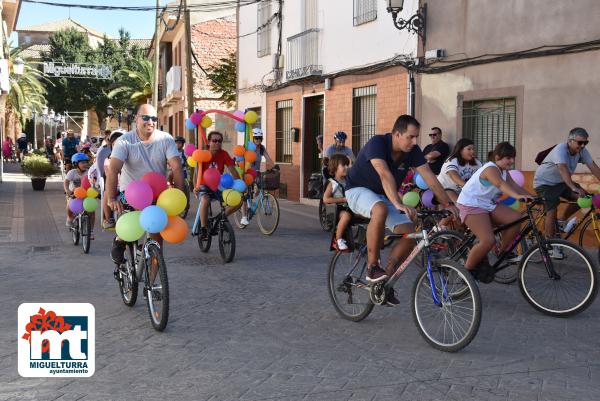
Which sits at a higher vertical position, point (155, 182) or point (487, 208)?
point (155, 182)

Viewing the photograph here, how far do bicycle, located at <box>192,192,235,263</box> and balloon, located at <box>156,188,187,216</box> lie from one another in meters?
3.26

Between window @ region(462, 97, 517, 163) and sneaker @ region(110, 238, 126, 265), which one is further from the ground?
window @ region(462, 97, 517, 163)

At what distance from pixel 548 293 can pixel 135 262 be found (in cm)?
366

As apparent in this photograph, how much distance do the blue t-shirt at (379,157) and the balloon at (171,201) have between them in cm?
144

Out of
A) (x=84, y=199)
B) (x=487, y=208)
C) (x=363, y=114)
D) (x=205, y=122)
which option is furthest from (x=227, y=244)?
(x=363, y=114)

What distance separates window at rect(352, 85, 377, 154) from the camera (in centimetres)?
1631

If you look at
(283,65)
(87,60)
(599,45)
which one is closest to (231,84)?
(283,65)

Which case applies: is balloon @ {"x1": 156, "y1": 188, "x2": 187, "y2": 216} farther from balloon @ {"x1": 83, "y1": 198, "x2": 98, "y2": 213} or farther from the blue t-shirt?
balloon @ {"x1": 83, "y1": 198, "x2": 98, "y2": 213}

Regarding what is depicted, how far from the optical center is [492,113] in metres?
12.6

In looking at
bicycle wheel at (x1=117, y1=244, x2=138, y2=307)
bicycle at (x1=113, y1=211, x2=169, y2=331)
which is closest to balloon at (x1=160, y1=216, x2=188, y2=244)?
bicycle at (x1=113, y1=211, x2=169, y2=331)

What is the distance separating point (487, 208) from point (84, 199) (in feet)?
19.4

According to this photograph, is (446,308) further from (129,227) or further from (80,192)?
(80,192)

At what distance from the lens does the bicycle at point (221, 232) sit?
9421 mm

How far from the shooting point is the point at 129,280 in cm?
668
